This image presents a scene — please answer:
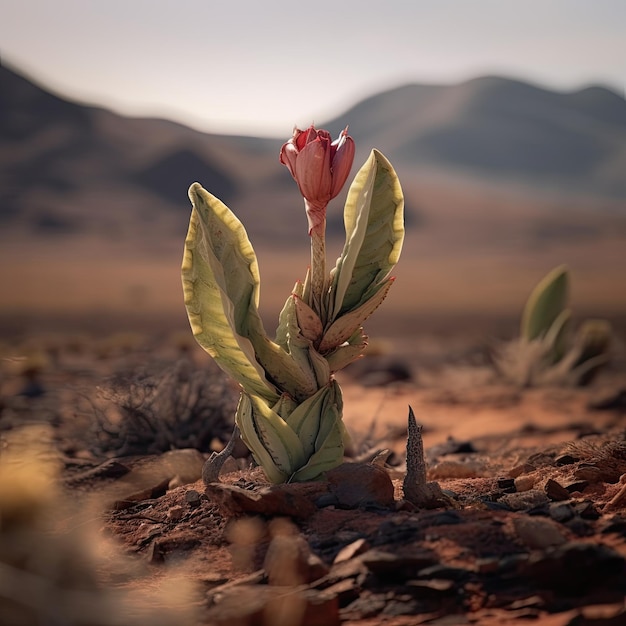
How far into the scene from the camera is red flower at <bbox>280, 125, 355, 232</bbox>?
4004 mm

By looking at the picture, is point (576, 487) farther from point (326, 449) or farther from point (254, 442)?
point (254, 442)

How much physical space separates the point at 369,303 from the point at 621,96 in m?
156

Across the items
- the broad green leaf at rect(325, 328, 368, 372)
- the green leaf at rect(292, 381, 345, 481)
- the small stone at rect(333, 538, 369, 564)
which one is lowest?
the small stone at rect(333, 538, 369, 564)

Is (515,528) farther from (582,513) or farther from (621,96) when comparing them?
(621,96)

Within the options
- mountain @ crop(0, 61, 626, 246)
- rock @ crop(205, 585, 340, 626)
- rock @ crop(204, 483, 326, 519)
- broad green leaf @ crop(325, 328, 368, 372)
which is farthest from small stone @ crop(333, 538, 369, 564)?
mountain @ crop(0, 61, 626, 246)

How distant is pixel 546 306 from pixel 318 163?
8.12 metres

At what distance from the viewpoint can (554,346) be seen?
38.1ft

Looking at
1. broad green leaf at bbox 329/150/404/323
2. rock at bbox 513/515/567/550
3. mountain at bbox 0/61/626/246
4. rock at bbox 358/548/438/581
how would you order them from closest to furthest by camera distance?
rock at bbox 358/548/438/581 → rock at bbox 513/515/567/550 → broad green leaf at bbox 329/150/404/323 → mountain at bbox 0/61/626/246

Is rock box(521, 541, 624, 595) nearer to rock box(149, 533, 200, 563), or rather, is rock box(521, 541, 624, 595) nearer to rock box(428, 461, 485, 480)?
rock box(149, 533, 200, 563)

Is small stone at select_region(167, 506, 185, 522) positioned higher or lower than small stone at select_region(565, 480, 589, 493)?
lower

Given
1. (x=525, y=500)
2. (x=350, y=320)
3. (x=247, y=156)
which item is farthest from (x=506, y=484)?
(x=247, y=156)

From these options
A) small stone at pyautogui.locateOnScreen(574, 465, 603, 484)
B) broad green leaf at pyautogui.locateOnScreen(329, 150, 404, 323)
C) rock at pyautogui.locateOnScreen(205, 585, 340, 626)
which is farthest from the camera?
small stone at pyautogui.locateOnScreen(574, 465, 603, 484)

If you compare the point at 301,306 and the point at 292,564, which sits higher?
the point at 301,306

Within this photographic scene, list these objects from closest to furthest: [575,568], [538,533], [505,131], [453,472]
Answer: [575,568], [538,533], [453,472], [505,131]
